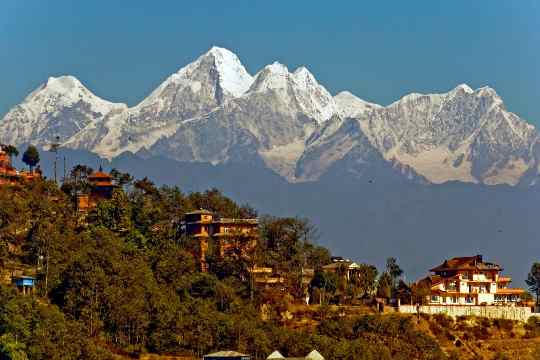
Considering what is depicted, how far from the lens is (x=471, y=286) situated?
522ft

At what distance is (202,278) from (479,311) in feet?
106

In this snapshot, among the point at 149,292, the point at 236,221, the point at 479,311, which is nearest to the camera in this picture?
the point at 149,292

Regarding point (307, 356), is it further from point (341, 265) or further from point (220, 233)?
point (341, 265)

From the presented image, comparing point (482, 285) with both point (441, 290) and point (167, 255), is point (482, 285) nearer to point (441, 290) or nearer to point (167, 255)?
point (441, 290)

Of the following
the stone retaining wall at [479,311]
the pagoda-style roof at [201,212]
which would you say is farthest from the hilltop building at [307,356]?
the pagoda-style roof at [201,212]

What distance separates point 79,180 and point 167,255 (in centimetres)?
2634

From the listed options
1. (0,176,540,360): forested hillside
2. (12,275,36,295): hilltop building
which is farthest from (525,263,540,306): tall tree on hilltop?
(12,275,36,295): hilltop building

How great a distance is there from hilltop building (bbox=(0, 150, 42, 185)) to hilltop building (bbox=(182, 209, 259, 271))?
712 inches

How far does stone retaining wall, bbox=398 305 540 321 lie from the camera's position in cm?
14810

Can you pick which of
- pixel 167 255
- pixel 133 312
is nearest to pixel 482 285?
pixel 167 255

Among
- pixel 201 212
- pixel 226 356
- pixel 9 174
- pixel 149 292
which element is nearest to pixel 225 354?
pixel 226 356

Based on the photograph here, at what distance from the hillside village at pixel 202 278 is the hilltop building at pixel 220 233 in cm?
15

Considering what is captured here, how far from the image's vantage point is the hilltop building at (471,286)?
157125mm

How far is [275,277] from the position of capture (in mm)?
147375
